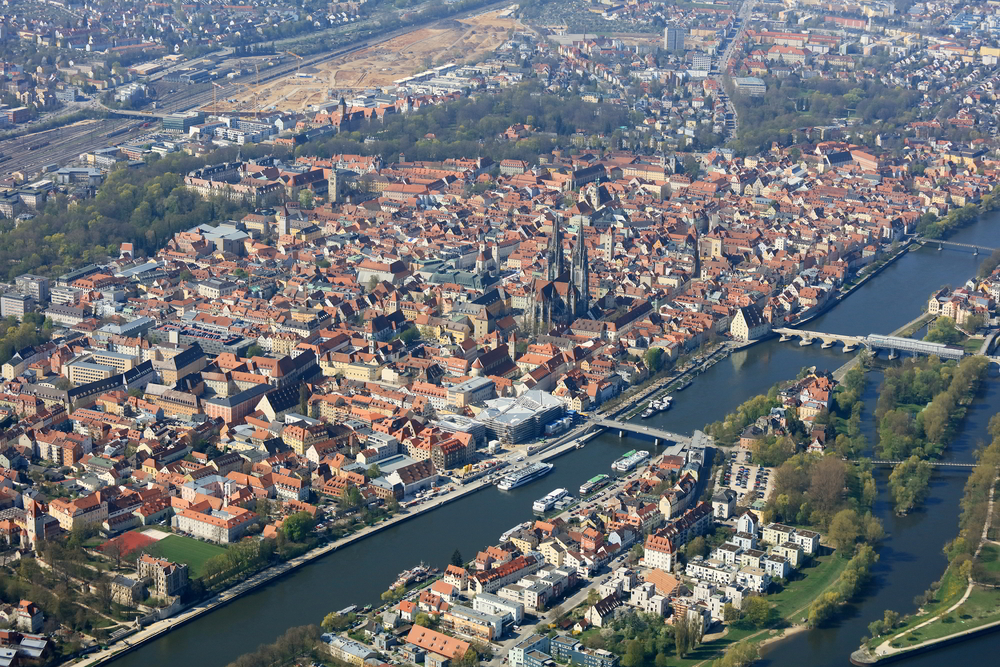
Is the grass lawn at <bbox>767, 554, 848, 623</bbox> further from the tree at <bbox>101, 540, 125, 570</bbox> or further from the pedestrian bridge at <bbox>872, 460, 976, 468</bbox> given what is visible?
the tree at <bbox>101, 540, 125, 570</bbox>

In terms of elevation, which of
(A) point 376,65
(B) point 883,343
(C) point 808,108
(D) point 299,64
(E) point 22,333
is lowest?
(C) point 808,108

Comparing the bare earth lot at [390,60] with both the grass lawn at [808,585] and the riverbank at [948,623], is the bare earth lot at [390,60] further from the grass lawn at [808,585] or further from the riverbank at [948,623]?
the riverbank at [948,623]

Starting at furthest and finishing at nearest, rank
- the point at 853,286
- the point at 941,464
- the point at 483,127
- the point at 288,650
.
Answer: the point at 483,127, the point at 853,286, the point at 941,464, the point at 288,650

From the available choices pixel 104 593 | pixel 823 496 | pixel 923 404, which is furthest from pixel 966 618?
pixel 104 593

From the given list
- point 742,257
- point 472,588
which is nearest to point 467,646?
point 472,588

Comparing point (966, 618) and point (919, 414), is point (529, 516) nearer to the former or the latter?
point (966, 618)

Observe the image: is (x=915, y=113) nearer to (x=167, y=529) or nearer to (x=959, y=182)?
(x=959, y=182)

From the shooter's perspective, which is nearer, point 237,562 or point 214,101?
point 237,562
